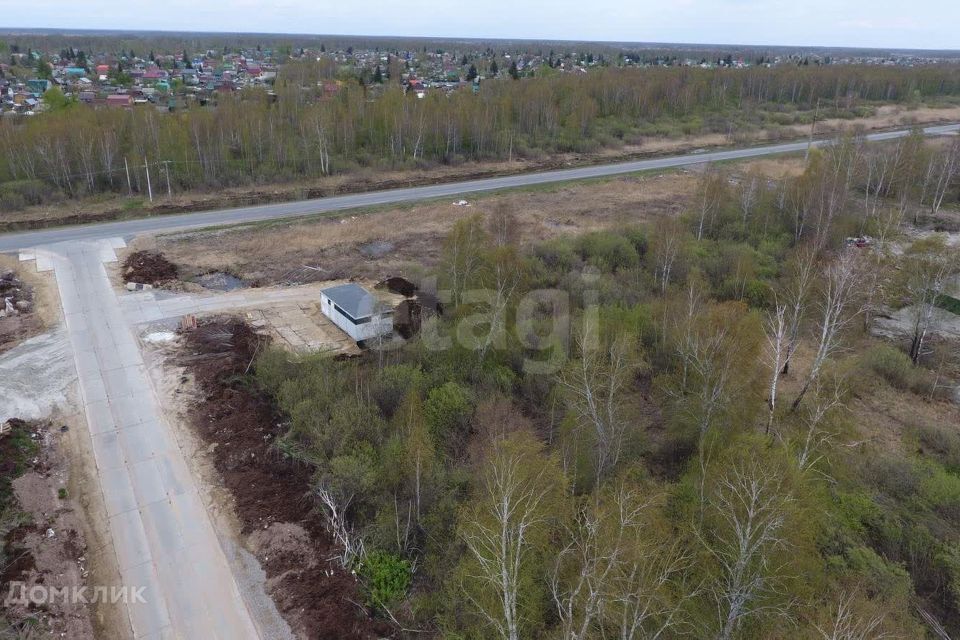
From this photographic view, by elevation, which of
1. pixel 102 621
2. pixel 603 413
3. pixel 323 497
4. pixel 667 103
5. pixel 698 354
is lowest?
pixel 102 621

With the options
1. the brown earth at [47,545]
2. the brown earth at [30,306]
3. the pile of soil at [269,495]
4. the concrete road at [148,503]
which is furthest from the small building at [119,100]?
the brown earth at [47,545]

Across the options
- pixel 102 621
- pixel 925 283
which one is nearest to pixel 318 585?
pixel 102 621

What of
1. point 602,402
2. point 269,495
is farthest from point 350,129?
point 602,402

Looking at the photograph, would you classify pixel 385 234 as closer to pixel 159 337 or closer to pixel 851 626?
pixel 159 337

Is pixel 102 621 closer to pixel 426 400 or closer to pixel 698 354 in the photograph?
pixel 426 400

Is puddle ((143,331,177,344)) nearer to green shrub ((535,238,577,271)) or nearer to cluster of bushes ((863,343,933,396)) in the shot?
green shrub ((535,238,577,271))

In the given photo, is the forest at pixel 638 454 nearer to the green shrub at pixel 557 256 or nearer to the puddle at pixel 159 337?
the green shrub at pixel 557 256

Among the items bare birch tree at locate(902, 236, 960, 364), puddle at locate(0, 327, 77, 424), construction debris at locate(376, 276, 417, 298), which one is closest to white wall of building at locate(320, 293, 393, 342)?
construction debris at locate(376, 276, 417, 298)
